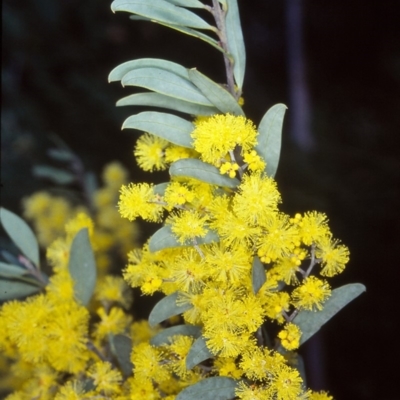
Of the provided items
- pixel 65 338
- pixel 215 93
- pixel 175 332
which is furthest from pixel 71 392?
pixel 215 93

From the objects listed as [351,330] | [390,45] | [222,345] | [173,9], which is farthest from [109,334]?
[390,45]

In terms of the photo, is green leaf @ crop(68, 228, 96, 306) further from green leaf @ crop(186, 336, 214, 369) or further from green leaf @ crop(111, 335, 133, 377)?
green leaf @ crop(186, 336, 214, 369)

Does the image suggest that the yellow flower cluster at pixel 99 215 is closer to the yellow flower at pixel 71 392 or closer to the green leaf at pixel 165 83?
the yellow flower at pixel 71 392

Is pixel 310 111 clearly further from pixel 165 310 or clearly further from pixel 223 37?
pixel 165 310

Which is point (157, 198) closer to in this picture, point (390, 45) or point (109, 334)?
point (109, 334)

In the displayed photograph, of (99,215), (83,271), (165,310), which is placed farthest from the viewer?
(99,215)
